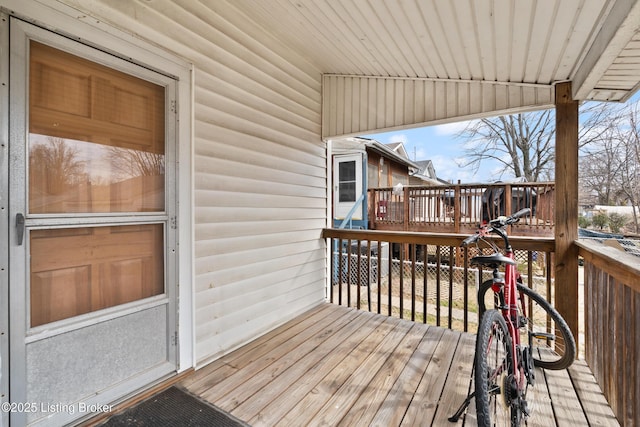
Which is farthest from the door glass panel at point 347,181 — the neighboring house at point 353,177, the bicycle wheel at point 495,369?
the bicycle wheel at point 495,369

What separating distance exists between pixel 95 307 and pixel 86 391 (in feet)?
1.45

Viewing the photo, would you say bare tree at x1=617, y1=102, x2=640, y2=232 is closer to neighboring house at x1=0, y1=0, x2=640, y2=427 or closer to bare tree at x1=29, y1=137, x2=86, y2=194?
neighboring house at x1=0, y1=0, x2=640, y2=427

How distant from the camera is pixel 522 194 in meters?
6.40

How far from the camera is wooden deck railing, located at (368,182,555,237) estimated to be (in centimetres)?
617

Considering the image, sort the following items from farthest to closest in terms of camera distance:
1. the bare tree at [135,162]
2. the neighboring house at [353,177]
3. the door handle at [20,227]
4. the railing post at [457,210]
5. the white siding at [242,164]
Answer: the neighboring house at [353,177], the railing post at [457,210], the white siding at [242,164], the bare tree at [135,162], the door handle at [20,227]

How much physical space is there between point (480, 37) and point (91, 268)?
286cm

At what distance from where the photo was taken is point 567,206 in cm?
233

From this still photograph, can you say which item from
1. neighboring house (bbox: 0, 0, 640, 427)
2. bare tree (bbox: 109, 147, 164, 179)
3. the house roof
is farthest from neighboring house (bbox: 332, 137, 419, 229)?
bare tree (bbox: 109, 147, 164, 179)

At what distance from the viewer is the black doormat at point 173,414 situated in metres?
1.60

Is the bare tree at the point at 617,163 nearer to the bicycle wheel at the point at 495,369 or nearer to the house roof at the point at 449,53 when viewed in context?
the house roof at the point at 449,53

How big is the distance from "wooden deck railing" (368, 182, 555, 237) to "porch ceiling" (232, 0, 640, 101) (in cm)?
377

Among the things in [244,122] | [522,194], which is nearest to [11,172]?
[244,122]

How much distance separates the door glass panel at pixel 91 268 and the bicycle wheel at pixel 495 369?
1887 millimetres

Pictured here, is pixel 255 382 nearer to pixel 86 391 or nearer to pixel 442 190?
pixel 86 391
